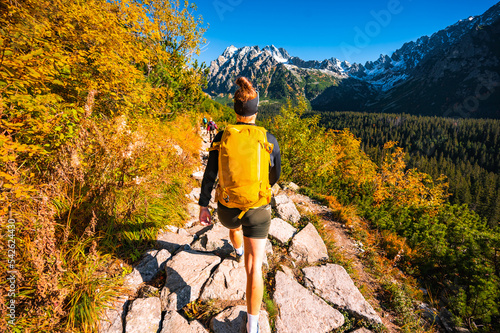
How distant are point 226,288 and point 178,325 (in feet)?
2.66

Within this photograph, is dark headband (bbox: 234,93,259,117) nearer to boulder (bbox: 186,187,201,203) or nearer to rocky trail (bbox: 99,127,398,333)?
rocky trail (bbox: 99,127,398,333)

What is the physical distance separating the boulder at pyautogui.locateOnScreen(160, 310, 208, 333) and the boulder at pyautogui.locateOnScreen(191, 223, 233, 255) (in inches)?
49.3

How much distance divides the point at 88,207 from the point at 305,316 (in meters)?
4.13

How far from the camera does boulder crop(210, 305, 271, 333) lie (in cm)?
261

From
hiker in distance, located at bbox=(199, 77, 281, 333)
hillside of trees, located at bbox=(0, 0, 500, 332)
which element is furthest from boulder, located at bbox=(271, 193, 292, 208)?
hiker in distance, located at bbox=(199, 77, 281, 333)

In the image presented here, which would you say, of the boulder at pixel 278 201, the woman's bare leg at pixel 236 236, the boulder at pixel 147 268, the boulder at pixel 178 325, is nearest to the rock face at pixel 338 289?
the woman's bare leg at pixel 236 236

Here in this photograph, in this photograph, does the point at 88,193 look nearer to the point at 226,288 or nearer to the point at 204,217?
the point at 204,217

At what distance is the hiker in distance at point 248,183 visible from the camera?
224 cm

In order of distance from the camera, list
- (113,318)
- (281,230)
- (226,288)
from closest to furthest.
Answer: (113,318), (226,288), (281,230)

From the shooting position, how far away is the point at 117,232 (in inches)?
144

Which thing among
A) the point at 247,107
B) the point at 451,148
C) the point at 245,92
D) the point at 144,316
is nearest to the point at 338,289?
the point at 144,316

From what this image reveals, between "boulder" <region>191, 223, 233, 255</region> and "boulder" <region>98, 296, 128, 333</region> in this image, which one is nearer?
"boulder" <region>98, 296, 128, 333</region>

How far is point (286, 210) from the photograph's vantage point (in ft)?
Answer: 18.5

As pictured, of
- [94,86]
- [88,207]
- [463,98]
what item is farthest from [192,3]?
[463,98]
